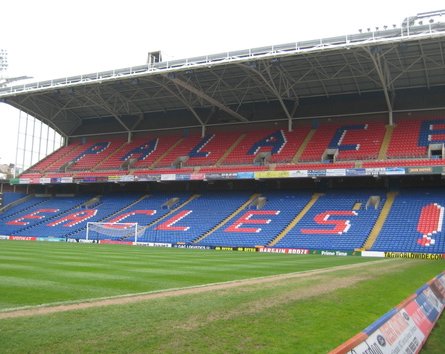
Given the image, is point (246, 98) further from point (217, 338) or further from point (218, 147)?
point (217, 338)

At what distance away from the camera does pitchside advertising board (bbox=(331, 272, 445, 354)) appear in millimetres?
5039

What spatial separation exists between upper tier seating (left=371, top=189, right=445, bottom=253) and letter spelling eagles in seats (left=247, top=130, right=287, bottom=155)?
13.4 meters

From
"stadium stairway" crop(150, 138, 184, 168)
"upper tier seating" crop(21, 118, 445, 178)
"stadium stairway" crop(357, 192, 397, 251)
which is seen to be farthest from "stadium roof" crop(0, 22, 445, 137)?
"stadium stairway" crop(357, 192, 397, 251)

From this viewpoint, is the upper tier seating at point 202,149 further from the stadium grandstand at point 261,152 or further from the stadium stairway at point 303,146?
the stadium stairway at point 303,146

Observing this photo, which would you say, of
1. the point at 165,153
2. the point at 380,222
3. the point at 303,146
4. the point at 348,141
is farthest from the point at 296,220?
the point at 165,153

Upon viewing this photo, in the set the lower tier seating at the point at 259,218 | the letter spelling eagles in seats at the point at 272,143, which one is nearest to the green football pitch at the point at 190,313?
the lower tier seating at the point at 259,218

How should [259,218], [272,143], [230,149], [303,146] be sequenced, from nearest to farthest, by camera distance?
1. [259,218]
2. [303,146]
3. [272,143]
4. [230,149]

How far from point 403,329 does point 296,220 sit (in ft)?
110

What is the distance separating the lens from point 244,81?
4575 centimetres

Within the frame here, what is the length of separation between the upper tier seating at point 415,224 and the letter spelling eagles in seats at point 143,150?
1146 inches

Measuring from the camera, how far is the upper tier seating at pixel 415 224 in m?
32.1

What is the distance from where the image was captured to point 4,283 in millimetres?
11398

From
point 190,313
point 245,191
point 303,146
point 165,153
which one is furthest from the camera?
point 165,153

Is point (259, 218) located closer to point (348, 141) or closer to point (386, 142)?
point (348, 141)
